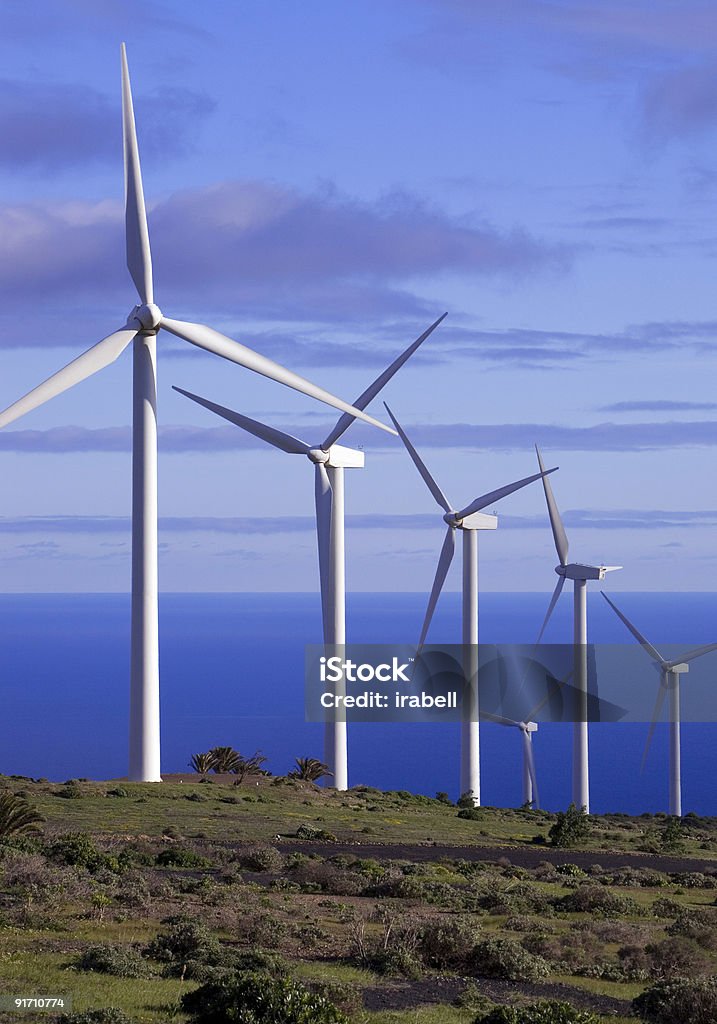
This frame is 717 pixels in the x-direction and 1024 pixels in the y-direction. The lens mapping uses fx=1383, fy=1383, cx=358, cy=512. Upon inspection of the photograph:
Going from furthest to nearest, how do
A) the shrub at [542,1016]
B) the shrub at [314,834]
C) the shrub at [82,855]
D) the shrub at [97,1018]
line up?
1. the shrub at [314,834]
2. the shrub at [82,855]
3. the shrub at [542,1016]
4. the shrub at [97,1018]

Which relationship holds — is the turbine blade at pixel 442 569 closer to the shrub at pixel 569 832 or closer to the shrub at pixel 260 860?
the shrub at pixel 569 832

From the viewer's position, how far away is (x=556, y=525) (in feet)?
292

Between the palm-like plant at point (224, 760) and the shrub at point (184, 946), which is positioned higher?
the shrub at point (184, 946)

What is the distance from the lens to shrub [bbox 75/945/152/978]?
22.8 meters

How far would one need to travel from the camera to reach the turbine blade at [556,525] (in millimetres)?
87250

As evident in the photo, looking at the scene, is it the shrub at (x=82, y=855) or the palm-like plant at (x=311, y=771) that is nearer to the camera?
the shrub at (x=82, y=855)

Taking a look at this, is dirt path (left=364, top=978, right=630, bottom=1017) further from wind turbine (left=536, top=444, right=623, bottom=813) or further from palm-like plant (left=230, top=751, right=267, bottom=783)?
wind turbine (left=536, top=444, right=623, bottom=813)

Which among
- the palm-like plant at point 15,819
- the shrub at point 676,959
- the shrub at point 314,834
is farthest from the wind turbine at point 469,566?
the shrub at point 676,959

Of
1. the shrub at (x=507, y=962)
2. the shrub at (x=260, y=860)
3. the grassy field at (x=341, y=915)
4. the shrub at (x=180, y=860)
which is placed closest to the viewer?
the grassy field at (x=341, y=915)

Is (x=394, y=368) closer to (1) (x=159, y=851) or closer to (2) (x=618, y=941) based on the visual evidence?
(1) (x=159, y=851)

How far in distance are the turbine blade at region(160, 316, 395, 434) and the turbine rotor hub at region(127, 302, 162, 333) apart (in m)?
0.59

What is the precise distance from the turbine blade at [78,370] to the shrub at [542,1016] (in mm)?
31439

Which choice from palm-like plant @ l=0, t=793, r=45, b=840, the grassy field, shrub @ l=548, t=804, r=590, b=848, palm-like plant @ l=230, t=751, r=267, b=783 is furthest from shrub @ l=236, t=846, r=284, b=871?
palm-like plant @ l=230, t=751, r=267, b=783

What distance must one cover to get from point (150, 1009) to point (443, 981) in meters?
6.43
